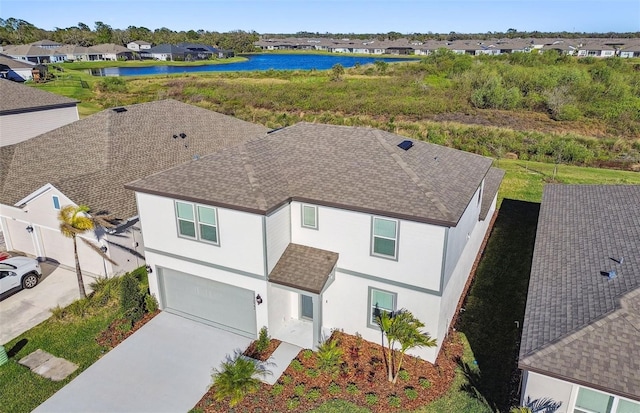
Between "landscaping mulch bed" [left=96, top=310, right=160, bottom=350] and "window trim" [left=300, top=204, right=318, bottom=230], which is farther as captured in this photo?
"landscaping mulch bed" [left=96, top=310, right=160, bottom=350]

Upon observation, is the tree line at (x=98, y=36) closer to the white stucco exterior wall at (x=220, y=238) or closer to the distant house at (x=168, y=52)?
the distant house at (x=168, y=52)

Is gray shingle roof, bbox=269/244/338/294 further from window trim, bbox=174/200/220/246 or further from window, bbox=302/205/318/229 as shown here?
window trim, bbox=174/200/220/246

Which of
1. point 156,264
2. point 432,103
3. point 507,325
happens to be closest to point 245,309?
point 156,264

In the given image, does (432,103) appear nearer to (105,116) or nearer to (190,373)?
(105,116)

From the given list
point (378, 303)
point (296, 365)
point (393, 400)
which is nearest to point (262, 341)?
point (296, 365)

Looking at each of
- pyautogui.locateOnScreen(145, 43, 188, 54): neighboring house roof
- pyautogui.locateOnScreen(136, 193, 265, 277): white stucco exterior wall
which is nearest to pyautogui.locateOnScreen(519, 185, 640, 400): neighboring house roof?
pyautogui.locateOnScreen(136, 193, 265, 277): white stucco exterior wall

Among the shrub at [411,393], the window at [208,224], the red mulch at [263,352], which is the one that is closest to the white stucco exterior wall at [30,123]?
the window at [208,224]
